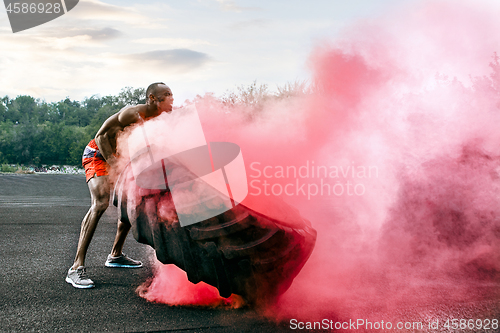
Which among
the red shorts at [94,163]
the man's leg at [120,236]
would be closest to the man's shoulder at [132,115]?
the red shorts at [94,163]

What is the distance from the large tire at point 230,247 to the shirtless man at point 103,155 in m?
0.83

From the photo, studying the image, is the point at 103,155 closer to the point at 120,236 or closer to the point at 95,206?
the point at 95,206

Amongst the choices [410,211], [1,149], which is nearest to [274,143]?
[410,211]

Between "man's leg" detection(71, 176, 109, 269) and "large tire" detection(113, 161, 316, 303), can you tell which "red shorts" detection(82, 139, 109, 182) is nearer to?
"man's leg" detection(71, 176, 109, 269)

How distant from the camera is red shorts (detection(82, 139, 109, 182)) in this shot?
3.67 meters

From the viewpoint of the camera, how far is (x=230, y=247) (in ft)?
7.86

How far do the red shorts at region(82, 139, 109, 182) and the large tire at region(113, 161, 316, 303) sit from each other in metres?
1.26

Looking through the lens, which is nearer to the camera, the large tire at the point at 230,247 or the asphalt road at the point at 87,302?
the large tire at the point at 230,247

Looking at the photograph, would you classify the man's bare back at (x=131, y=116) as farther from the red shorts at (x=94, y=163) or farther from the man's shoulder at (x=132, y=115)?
the red shorts at (x=94, y=163)

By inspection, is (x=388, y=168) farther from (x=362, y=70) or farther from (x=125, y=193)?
(x=125, y=193)

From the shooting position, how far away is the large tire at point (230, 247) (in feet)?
7.91

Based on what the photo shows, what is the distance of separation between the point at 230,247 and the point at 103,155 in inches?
72.6

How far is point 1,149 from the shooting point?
45969mm

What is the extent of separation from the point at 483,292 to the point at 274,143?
2.38 m
